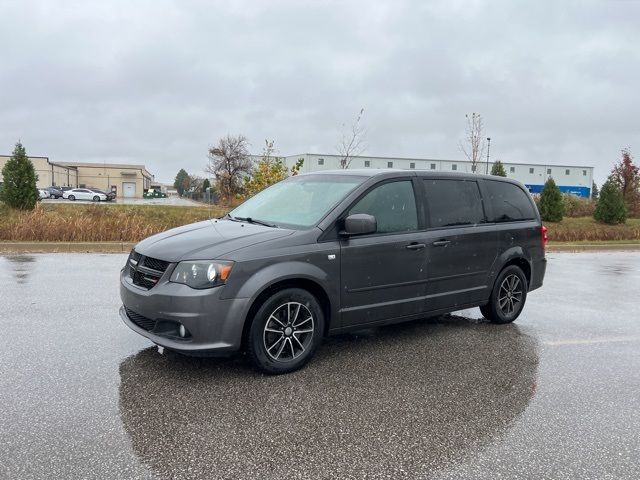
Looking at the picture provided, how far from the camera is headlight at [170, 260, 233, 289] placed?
13.8 ft

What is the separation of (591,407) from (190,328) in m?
3.10

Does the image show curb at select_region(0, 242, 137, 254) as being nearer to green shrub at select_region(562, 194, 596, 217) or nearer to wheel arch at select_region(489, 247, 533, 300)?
wheel arch at select_region(489, 247, 533, 300)

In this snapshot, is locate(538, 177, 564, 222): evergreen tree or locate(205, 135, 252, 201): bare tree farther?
locate(205, 135, 252, 201): bare tree

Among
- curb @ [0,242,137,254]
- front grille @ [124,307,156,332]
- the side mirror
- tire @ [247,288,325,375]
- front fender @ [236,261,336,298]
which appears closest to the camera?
front fender @ [236,261,336,298]

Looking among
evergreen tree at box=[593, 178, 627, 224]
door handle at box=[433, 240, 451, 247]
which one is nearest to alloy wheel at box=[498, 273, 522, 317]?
door handle at box=[433, 240, 451, 247]

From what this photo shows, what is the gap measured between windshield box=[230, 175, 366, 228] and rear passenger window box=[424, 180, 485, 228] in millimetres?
919

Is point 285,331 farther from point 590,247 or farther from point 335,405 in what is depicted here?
point 590,247

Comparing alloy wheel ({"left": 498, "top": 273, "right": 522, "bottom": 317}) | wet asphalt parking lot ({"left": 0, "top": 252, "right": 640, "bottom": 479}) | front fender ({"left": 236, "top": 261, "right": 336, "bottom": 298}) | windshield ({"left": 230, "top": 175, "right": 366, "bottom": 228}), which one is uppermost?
windshield ({"left": 230, "top": 175, "right": 366, "bottom": 228})

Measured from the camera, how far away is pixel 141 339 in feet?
17.6

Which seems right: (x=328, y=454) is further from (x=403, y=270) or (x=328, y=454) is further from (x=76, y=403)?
(x=403, y=270)

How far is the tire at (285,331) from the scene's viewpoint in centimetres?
435

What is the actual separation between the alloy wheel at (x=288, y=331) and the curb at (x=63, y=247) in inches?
378

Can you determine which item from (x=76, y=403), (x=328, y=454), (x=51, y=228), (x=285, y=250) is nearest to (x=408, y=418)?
(x=328, y=454)

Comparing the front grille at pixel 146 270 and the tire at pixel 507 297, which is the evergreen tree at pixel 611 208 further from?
the front grille at pixel 146 270
